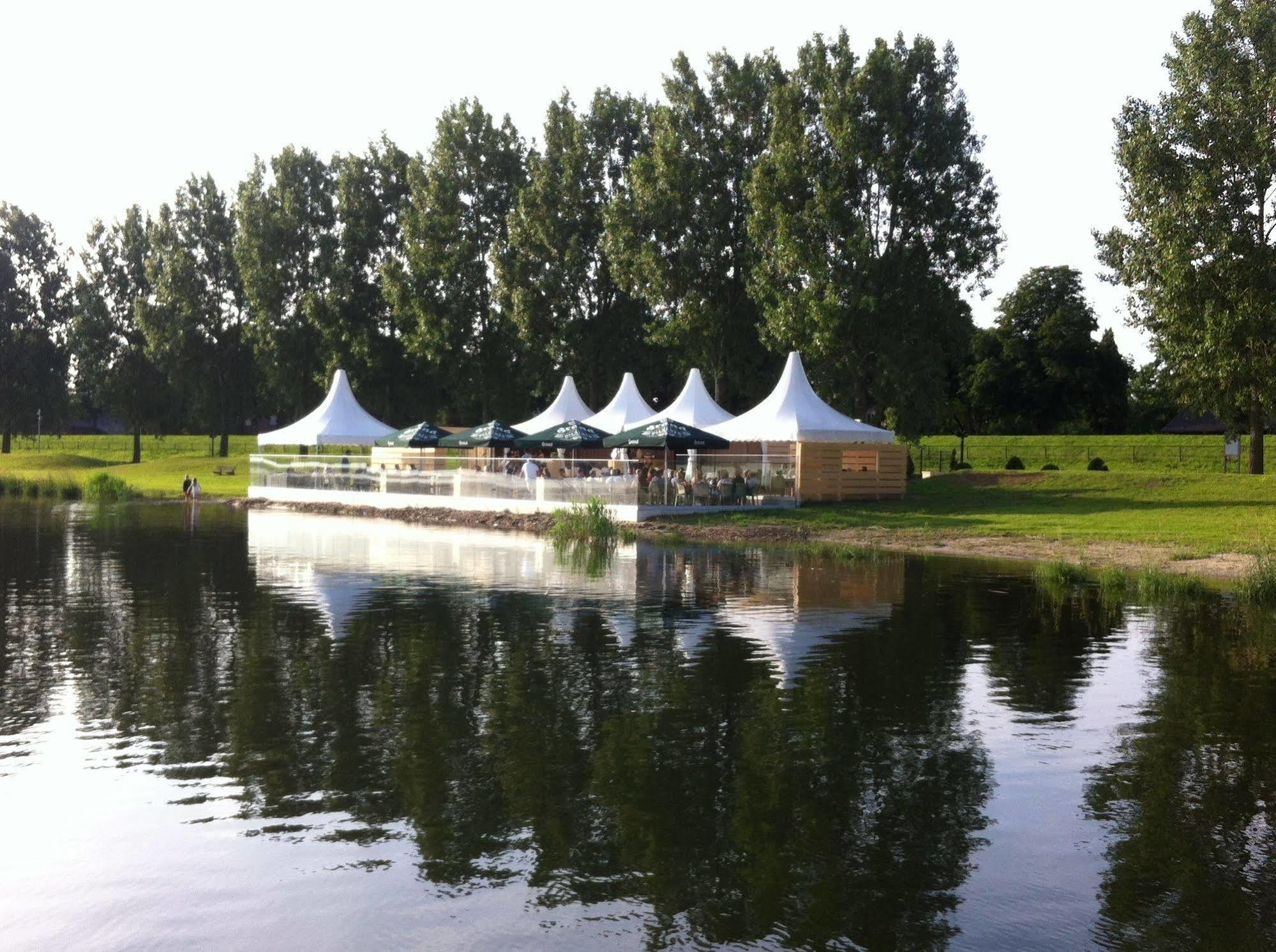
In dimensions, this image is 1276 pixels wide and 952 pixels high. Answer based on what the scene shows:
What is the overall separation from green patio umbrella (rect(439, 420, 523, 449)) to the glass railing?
128cm

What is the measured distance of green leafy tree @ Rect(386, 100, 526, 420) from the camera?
2616 inches

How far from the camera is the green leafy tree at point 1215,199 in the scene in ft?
120

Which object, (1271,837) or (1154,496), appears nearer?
(1271,837)

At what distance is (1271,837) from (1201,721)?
379 centimetres

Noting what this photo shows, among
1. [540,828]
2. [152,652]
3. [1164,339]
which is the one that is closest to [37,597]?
[152,652]

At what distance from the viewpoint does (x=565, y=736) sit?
1221 cm

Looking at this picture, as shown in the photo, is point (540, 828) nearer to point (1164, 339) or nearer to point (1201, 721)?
point (1201, 721)

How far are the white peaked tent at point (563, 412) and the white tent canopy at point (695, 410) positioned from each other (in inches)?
246

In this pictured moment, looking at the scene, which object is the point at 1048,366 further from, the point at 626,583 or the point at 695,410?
the point at 626,583

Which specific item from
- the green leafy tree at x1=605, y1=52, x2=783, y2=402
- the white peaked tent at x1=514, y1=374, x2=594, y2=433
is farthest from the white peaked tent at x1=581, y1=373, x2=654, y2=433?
the green leafy tree at x1=605, y1=52, x2=783, y2=402

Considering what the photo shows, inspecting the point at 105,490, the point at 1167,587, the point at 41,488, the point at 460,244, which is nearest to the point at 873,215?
the point at 460,244

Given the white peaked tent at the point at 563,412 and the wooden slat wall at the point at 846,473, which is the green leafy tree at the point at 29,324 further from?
the wooden slat wall at the point at 846,473

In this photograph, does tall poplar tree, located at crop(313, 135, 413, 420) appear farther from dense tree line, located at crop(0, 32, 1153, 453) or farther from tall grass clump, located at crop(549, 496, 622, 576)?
tall grass clump, located at crop(549, 496, 622, 576)

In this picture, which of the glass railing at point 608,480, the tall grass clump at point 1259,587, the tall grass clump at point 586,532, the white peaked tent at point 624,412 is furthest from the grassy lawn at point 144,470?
the tall grass clump at point 1259,587
